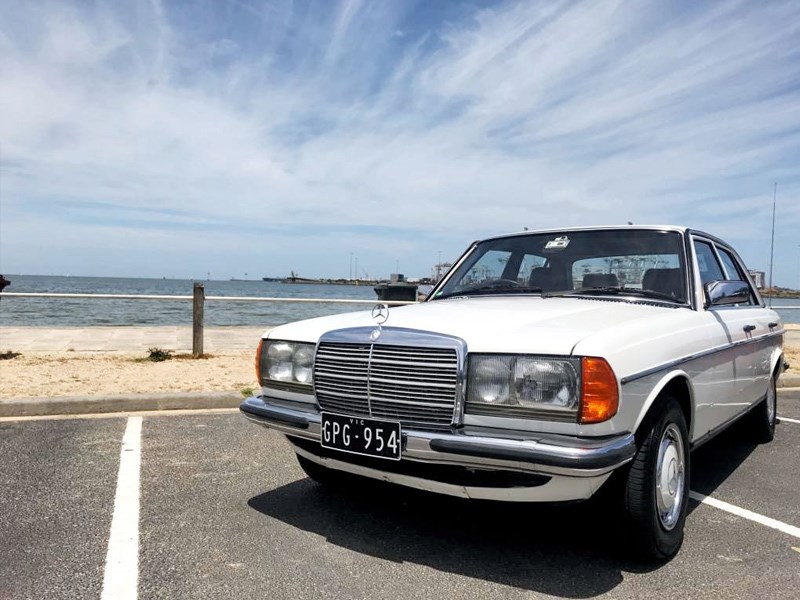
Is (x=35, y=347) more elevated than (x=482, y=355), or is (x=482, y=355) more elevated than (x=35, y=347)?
Result: (x=482, y=355)

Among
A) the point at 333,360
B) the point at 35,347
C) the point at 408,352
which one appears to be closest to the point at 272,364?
the point at 333,360

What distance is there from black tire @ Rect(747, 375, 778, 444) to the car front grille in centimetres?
359

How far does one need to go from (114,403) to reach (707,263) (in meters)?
5.25

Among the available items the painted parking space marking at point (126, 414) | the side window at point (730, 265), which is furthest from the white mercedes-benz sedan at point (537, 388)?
the painted parking space marking at point (126, 414)

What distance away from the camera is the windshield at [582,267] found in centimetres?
398

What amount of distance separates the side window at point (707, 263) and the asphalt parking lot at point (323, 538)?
137 centimetres

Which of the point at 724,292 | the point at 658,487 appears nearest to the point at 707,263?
the point at 724,292

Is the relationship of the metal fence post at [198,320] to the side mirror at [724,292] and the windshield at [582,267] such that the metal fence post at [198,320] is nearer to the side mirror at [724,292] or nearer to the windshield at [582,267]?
the windshield at [582,267]

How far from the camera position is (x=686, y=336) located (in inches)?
133

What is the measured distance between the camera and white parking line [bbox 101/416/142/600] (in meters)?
2.69

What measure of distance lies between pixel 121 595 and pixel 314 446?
3.56 feet

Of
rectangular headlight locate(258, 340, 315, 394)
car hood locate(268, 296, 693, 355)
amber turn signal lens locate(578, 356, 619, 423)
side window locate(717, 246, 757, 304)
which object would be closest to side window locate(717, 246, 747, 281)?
side window locate(717, 246, 757, 304)

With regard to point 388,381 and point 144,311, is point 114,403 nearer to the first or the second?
point 388,381

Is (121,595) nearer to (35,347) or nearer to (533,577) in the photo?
(533,577)
